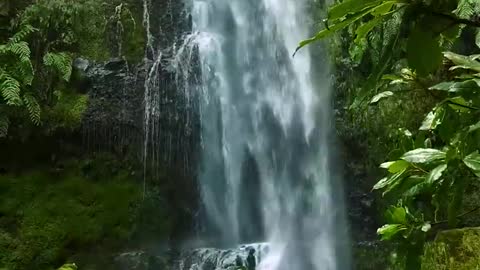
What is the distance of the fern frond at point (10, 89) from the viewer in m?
5.74

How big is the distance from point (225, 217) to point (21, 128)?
3.03m

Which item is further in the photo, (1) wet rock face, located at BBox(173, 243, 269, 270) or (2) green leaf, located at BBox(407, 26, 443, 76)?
(1) wet rock face, located at BBox(173, 243, 269, 270)

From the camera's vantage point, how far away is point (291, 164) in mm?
7570

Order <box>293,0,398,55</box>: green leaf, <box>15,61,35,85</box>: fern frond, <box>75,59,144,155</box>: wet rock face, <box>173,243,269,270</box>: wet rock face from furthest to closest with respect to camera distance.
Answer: <box>75,59,144,155</box>: wet rock face
<box>173,243,269,270</box>: wet rock face
<box>15,61,35,85</box>: fern frond
<box>293,0,398,55</box>: green leaf

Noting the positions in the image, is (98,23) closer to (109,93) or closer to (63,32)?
(63,32)

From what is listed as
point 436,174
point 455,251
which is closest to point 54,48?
point 455,251

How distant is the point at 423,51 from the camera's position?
741 mm

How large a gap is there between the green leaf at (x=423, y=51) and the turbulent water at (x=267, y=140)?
6077 mm

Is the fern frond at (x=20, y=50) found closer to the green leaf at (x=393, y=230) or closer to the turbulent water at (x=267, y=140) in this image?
the turbulent water at (x=267, y=140)

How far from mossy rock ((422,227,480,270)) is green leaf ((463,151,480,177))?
95 cm

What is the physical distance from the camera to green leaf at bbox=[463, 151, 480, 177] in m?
0.88

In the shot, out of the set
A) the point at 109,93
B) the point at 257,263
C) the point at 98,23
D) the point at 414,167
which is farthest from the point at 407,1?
the point at 98,23

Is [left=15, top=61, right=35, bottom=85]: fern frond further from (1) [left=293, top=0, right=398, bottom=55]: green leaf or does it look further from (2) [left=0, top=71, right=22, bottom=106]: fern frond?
(1) [left=293, top=0, right=398, bottom=55]: green leaf

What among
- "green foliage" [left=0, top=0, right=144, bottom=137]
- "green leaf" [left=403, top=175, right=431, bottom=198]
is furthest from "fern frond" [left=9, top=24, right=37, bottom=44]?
"green leaf" [left=403, top=175, right=431, bottom=198]
